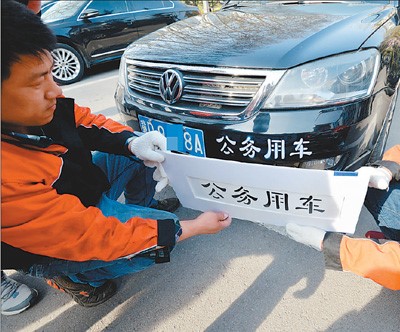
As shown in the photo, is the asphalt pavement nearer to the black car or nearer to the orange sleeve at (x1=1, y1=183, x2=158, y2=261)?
the orange sleeve at (x1=1, y1=183, x2=158, y2=261)

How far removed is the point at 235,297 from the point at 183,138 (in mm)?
796

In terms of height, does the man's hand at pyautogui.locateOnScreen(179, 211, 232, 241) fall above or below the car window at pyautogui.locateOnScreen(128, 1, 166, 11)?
below

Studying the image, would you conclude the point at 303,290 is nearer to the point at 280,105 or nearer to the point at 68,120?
the point at 280,105

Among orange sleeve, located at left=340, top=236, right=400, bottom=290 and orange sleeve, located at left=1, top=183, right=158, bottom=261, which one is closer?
orange sleeve, located at left=1, top=183, right=158, bottom=261

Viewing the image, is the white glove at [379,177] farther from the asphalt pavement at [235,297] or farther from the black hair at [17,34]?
the black hair at [17,34]

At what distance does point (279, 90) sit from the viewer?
153 centimetres

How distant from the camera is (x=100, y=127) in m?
1.63

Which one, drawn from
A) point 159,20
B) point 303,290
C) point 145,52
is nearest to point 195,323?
point 303,290

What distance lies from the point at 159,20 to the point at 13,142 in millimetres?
5327

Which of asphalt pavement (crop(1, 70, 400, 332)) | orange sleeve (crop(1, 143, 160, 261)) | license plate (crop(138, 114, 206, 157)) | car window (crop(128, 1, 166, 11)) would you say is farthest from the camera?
car window (crop(128, 1, 166, 11))

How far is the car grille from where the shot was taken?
5.14 feet

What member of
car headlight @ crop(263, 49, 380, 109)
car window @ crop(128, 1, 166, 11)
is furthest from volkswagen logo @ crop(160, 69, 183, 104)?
car window @ crop(128, 1, 166, 11)

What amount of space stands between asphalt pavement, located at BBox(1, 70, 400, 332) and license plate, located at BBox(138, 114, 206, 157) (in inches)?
20.2

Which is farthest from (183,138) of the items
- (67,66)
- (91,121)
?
(67,66)
